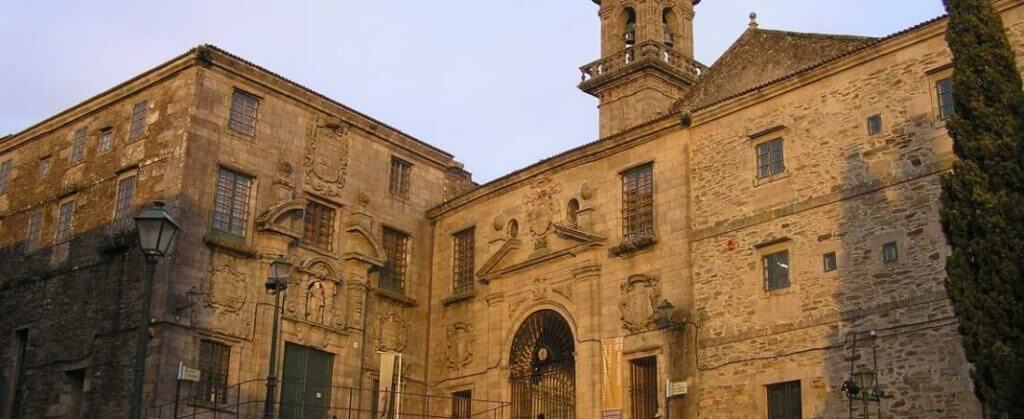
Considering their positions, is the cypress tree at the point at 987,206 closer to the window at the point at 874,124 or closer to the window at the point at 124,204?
the window at the point at 874,124

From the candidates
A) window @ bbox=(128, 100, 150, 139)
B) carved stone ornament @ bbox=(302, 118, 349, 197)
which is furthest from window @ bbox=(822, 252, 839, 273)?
window @ bbox=(128, 100, 150, 139)

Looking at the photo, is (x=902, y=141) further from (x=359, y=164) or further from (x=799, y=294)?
(x=359, y=164)

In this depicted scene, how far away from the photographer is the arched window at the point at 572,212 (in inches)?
1139

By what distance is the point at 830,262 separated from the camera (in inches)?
917

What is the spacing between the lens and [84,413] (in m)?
26.9

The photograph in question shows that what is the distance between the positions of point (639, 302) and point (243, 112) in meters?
10.4

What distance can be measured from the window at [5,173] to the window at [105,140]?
4.15 m

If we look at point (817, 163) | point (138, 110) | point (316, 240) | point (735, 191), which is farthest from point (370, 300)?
point (817, 163)

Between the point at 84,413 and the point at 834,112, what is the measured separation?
1728cm

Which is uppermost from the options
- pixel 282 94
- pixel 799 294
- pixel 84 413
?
pixel 282 94

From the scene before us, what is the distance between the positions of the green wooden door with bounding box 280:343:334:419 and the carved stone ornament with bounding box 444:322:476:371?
130 inches

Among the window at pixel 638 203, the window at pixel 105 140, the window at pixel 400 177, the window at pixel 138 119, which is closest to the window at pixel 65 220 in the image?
the window at pixel 105 140

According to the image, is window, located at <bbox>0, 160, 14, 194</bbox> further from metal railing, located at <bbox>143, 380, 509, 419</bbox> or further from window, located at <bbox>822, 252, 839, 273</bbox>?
window, located at <bbox>822, 252, 839, 273</bbox>

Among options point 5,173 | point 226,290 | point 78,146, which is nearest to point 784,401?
point 226,290
